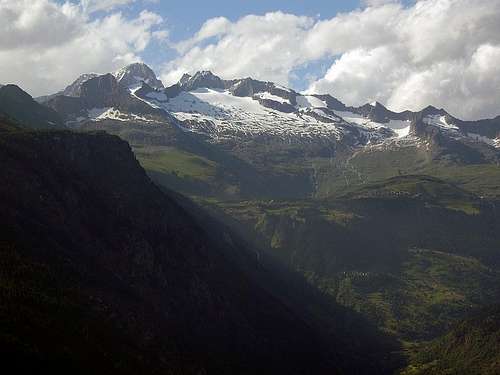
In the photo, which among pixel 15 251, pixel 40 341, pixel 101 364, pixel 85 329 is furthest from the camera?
pixel 15 251

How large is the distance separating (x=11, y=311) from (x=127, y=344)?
42927 mm

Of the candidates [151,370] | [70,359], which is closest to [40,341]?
[70,359]

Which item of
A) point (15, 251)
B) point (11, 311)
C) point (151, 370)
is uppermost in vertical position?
point (15, 251)

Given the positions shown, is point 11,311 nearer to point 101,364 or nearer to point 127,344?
point 101,364

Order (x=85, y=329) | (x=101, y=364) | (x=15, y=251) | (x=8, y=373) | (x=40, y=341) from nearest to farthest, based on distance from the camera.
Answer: (x=8, y=373)
(x=40, y=341)
(x=101, y=364)
(x=85, y=329)
(x=15, y=251)

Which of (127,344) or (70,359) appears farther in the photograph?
(127,344)

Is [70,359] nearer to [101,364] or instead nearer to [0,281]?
[101,364]

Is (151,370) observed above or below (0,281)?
below

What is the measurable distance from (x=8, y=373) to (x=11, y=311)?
3323cm

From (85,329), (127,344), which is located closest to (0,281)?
(85,329)

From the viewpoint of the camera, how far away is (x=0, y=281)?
590ft

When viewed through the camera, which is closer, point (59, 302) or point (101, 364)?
point (101, 364)

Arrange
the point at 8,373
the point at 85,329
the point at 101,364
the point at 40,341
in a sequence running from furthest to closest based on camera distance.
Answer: the point at 85,329, the point at 101,364, the point at 40,341, the point at 8,373

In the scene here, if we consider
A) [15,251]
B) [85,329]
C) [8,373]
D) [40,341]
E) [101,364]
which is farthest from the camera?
[15,251]
